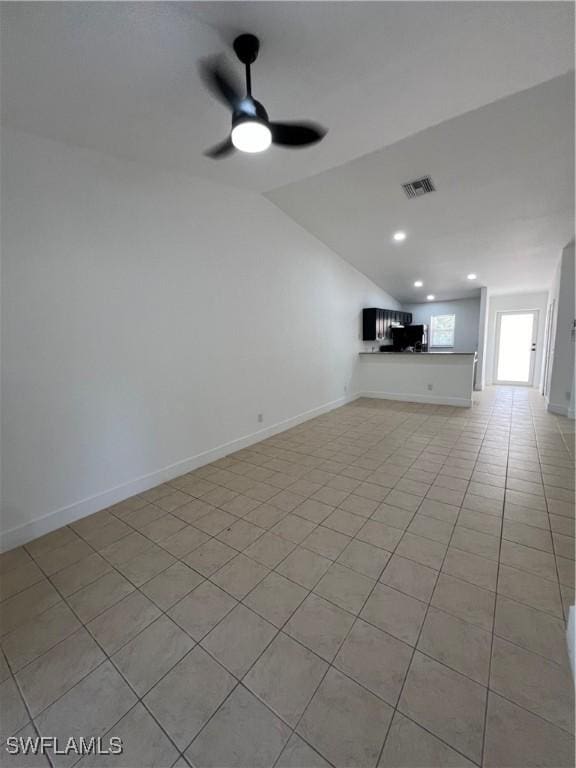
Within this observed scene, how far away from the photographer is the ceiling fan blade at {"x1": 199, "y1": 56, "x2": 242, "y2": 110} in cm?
141

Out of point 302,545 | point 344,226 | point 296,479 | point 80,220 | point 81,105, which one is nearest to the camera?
point 81,105

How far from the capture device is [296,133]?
1715mm

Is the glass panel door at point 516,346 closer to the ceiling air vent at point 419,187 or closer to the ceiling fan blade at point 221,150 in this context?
the ceiling air vent at point 419,187

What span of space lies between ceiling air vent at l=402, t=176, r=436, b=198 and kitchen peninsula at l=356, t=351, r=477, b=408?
303 cm

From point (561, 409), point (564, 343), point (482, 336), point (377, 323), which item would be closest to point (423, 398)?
point (377, 323)

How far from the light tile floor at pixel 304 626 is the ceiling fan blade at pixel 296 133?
248 centimetres

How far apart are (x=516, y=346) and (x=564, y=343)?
3.31 meters

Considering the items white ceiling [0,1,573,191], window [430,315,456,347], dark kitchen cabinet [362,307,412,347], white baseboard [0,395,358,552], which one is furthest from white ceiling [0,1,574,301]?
window [430,315,456,347]

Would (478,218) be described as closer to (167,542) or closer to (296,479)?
(296,479)

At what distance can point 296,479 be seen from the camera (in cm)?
285

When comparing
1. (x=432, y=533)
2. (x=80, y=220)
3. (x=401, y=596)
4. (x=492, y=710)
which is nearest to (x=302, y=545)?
(x=401, y=596)

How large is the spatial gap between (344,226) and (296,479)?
3.71 m

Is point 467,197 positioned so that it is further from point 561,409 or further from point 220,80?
point 561,409

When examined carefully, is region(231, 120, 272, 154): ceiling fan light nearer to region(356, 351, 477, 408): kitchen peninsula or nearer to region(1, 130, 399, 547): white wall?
region(1, 130, 399, 547): white wall
